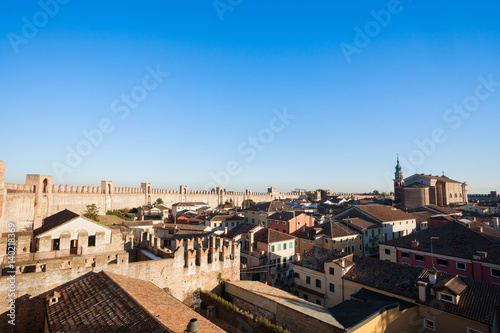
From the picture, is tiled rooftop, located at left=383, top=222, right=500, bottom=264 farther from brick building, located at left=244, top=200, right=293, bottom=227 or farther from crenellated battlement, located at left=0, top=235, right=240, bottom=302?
brick building, located at left=244, top=200, right=293, bottom=227

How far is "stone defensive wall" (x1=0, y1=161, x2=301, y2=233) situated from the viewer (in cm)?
3025

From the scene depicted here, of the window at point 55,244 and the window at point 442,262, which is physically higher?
the window at point 55,244

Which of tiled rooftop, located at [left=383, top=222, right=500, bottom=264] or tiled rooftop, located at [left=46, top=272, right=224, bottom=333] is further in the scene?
tiled rooftop, located at [left=383, top=222, right=500, bottom=264]

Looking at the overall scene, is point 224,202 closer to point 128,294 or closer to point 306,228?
point 306,228

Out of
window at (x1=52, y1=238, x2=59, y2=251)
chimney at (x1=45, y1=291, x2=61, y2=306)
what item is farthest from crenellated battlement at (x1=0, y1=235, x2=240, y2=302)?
→ window at (x1=52, y1=238, x2=59, y2=251)

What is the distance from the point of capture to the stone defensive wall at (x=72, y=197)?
99.2ft

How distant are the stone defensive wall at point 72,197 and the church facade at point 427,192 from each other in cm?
5767

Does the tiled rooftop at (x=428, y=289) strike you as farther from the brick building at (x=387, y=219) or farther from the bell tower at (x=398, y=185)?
the bell tower at (x=398, y=185)

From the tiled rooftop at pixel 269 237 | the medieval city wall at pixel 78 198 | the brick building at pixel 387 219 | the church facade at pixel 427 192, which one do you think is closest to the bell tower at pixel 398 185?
the church facade at pixel 427 192

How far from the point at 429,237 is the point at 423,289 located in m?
13.0

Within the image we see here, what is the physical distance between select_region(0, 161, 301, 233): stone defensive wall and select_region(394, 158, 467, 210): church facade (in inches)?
2270

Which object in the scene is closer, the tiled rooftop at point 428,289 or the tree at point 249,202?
the tiled rooftop at point 428,289

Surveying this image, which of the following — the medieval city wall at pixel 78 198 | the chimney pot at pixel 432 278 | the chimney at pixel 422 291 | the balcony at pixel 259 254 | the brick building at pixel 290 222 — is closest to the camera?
the chimney at pixel 422 291

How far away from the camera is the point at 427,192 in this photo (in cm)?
7625
